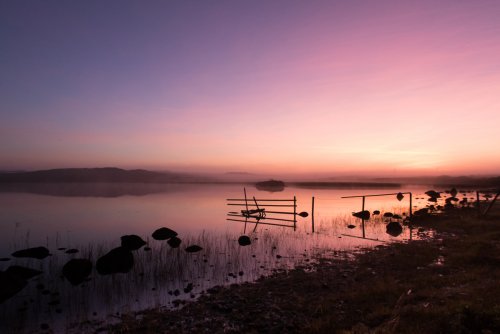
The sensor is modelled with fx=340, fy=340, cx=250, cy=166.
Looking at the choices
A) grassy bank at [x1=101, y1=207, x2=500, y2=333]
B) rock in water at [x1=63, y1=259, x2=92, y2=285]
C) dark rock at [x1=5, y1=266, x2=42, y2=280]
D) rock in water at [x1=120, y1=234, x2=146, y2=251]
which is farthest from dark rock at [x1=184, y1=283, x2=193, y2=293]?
rock in water at [x1=120, y1=234, x2=146, y2=251]

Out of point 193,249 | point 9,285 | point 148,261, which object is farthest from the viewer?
point 193,249

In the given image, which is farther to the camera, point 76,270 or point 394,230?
point 394,230

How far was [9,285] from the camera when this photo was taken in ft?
46.1

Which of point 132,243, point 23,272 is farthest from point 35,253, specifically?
point 132,243

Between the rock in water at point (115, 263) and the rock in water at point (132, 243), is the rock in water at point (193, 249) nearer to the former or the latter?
the rock in water at point (132, 243)

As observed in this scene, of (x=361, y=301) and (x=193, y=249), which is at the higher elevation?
(x=361, y=301)

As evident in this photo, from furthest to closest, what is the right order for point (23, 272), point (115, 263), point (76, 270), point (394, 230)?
point (394, 230)
point (115, 263)
point (76, 270)
point (23, 272)

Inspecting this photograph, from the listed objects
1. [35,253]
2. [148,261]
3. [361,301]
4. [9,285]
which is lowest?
[148,261]

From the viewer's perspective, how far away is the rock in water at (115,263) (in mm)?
17352

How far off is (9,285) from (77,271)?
9.67ft

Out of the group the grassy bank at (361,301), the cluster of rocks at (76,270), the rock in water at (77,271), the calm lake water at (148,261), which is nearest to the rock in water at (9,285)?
the cluster of rocks at (76,270)

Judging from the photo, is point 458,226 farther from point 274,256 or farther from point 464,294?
point 464,294

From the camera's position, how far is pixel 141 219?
45469 mm

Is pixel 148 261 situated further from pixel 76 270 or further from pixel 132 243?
pixel 132 243
